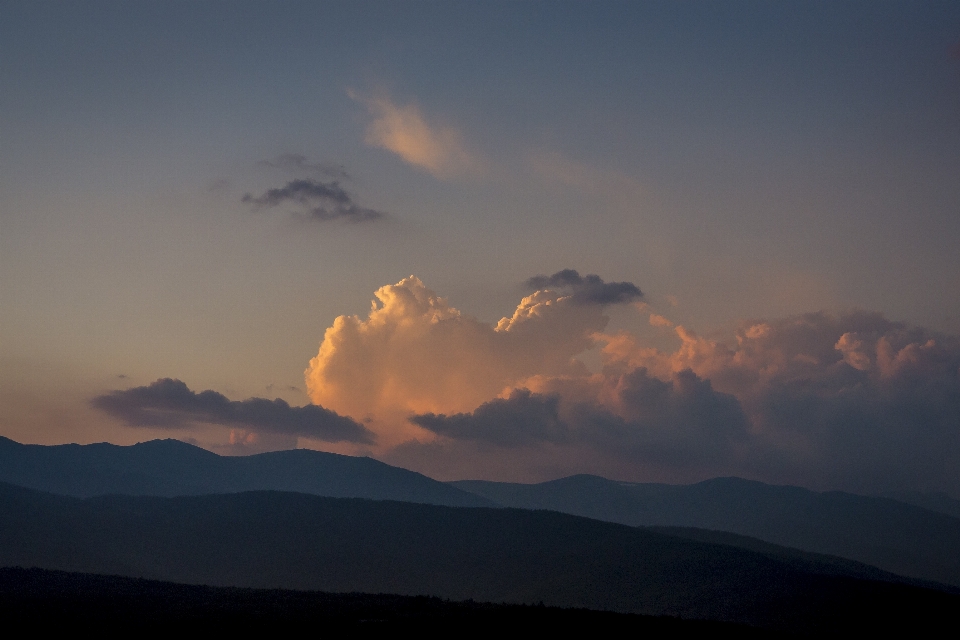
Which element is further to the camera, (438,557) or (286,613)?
(438,557)

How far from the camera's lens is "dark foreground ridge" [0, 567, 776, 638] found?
184 feet

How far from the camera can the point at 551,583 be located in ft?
383

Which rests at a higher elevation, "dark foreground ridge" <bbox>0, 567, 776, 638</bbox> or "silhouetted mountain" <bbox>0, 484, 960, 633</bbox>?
"silhouetted mountain" <bbox>0, 484, 960, 633</bbox>

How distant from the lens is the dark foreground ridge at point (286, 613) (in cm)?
5600

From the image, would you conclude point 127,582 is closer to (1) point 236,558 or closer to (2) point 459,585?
(2) point 459,585

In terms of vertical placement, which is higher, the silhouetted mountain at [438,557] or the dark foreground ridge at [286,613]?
the silhouetted mountain at [438,557]

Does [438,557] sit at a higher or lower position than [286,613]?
higher

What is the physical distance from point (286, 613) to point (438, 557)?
3252 inches

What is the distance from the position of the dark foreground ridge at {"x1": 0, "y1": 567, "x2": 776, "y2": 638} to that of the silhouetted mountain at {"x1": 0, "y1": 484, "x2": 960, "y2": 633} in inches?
1087

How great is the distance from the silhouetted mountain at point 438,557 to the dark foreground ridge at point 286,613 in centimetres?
2761

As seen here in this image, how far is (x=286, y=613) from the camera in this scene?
63188mm

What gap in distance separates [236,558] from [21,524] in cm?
3924

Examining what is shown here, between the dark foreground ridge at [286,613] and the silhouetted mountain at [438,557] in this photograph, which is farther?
the silhouetted mountain at [438,557]

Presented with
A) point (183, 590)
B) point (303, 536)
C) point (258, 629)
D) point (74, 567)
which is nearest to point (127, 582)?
point (183, 590)
